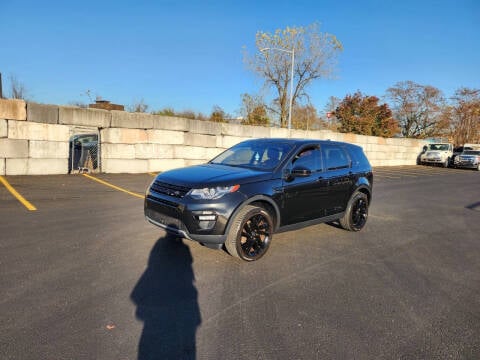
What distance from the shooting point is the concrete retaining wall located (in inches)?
415

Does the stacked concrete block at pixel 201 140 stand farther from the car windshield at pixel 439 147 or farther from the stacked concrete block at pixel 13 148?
the car windshield at pixel 439 147

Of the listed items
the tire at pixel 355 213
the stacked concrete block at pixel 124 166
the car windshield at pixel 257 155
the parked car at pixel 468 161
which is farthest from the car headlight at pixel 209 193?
the parked car at pixel 468 161

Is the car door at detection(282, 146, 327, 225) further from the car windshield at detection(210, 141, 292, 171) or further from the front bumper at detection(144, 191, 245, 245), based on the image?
the front bumper at detection(144, 191, 245, 245)

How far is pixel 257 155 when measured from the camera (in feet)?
17.2

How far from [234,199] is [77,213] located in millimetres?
4135

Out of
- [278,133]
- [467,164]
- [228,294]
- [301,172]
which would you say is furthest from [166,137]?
[467,164]

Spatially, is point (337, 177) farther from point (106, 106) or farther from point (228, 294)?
point (106, 106)

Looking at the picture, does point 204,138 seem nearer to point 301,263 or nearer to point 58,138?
point 58,138

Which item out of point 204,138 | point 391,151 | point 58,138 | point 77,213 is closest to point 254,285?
point 77,213

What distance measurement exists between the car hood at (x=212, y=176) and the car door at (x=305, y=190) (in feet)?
1.48

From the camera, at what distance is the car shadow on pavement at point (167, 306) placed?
99.3 inches

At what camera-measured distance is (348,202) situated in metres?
5.94

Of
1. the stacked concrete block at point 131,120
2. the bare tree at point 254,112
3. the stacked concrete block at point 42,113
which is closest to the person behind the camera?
the stacked concrete block at point 42,113

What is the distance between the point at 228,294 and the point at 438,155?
3138 cm
